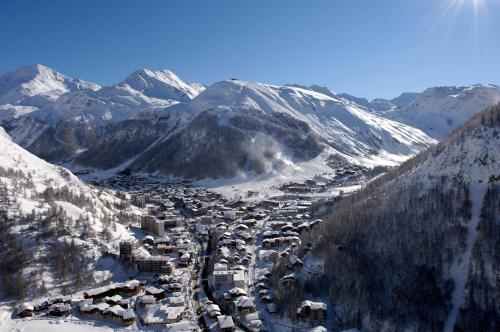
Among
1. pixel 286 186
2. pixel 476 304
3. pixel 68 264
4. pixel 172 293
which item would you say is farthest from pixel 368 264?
pixel 286 186

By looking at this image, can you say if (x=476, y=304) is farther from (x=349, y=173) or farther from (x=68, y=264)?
(x=349, y=173)

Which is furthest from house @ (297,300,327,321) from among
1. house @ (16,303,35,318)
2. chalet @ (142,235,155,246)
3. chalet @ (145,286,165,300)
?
chalet @ (142,235,155,246)

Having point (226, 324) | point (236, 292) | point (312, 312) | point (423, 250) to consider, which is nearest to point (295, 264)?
point (236, 292)

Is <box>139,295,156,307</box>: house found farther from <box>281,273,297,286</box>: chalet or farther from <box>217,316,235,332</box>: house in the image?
<box>281,273,297,286</box>: chalet

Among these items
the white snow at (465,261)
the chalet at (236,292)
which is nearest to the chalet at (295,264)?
the chalet at (236,292)

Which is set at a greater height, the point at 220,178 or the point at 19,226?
the point at 220,178

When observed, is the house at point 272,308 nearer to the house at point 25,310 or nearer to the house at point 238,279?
the house at point 238,279
